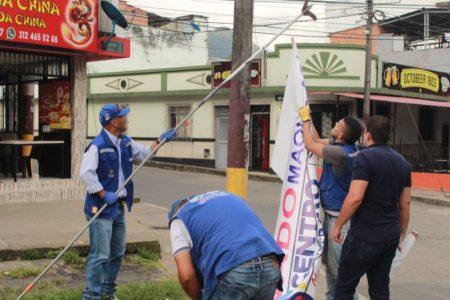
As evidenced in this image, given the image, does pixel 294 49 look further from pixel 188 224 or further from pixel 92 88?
pixel 92 88

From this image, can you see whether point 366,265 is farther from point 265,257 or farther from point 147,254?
point 147,254

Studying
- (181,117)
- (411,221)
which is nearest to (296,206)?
(411,221)

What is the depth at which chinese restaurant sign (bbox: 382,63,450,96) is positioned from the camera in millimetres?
20875

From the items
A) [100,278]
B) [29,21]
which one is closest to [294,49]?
[100,278]

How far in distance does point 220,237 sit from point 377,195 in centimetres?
184

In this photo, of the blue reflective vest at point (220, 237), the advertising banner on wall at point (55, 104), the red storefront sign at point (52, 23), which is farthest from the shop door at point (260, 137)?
the blue reflective vest at point (220, 237)

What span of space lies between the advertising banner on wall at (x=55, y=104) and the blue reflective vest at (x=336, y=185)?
20.9ft

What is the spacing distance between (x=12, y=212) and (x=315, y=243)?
18.4 ft

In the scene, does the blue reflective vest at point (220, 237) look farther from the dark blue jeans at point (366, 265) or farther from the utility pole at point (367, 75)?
the utility pole at point (367, 75)

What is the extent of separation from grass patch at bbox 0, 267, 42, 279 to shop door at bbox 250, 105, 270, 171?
14.9m

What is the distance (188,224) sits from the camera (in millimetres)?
2754

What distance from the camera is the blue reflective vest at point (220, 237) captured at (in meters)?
2.66

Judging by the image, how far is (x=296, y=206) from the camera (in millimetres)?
4797

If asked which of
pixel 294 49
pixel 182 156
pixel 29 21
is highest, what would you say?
pixel 29 21
